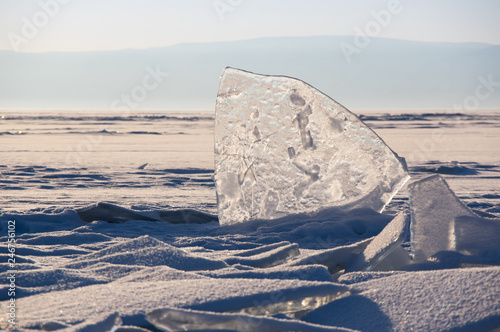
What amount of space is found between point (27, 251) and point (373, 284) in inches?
82.1

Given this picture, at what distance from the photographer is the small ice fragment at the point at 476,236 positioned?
2.42 meters

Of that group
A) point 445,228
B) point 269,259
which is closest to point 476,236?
point 445,228

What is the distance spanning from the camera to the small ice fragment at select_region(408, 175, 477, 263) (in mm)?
2520

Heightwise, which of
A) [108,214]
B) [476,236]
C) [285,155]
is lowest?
[108,214]

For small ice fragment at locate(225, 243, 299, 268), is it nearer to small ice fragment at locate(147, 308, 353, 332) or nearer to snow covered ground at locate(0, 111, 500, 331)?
snow covered ground at locate(0, 111, 500, 331)

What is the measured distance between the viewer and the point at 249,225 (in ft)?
13.1

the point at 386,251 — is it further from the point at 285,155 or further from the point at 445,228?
the point at 285,155

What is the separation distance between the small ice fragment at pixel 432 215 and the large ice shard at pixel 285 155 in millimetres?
1239

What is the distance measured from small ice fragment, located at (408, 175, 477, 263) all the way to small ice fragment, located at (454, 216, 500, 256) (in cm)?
3

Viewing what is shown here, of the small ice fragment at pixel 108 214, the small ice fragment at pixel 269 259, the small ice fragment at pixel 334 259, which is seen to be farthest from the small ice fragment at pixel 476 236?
the small ice fragment at pixel 108 214

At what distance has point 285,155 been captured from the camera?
407cm

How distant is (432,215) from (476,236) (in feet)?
0.80

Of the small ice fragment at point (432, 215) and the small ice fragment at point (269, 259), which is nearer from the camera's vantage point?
the small ice fragment at point (432, 215)

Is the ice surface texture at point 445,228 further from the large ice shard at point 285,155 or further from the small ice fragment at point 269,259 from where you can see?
the large ice shard at point 285,155
